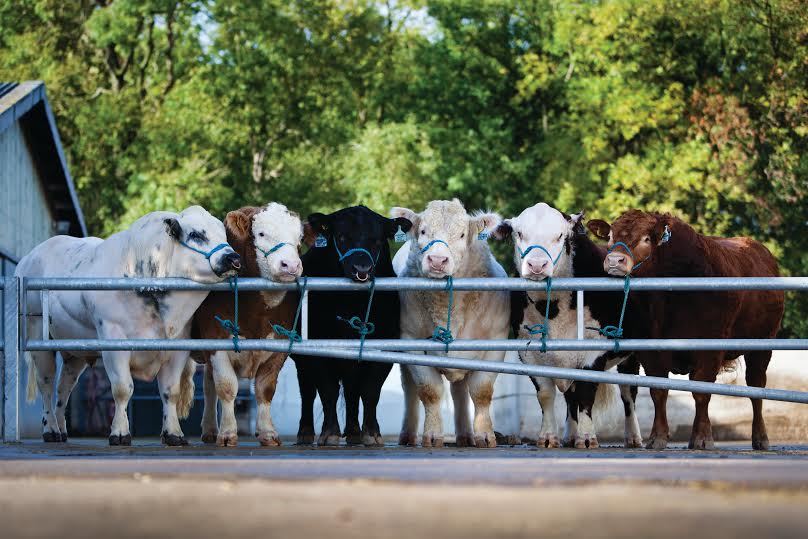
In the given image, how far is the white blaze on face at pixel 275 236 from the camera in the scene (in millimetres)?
10836

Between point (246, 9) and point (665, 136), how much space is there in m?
11.9

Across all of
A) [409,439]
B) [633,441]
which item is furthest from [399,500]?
[633,441]

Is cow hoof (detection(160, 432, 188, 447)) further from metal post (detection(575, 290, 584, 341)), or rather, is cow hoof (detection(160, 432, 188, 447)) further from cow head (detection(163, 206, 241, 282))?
metal post (detection(575, 290, 584, 341))

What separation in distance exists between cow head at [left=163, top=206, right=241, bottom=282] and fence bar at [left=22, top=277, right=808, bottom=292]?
8.5 inches

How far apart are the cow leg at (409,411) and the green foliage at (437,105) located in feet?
58.2

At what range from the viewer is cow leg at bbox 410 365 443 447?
10.8 m

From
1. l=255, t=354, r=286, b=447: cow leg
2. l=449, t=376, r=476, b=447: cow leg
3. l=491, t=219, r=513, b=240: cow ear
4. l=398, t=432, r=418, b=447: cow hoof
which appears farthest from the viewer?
l=398, t=432, r=418, b=447: cow hoof

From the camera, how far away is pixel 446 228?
1132cm

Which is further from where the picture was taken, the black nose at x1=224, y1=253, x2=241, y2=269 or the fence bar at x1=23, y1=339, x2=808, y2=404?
the black nose at x1=224, y1=253, x2=241, y2=269

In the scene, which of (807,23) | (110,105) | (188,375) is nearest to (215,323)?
(188,375)

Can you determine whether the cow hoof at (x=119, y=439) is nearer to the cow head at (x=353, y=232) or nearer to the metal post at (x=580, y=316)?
the cow head at (x=353, y=232)

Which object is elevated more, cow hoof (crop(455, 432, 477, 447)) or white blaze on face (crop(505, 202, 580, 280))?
white blaze on face (crop(505, 202, 580, 280))

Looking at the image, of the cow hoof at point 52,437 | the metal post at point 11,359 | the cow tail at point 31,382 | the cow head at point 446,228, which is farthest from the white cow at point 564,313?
the cow tail at point 31,382

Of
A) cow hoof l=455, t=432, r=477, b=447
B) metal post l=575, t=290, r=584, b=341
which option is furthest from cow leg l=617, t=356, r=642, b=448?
metal post l=575, t=290, r=584, b=341
